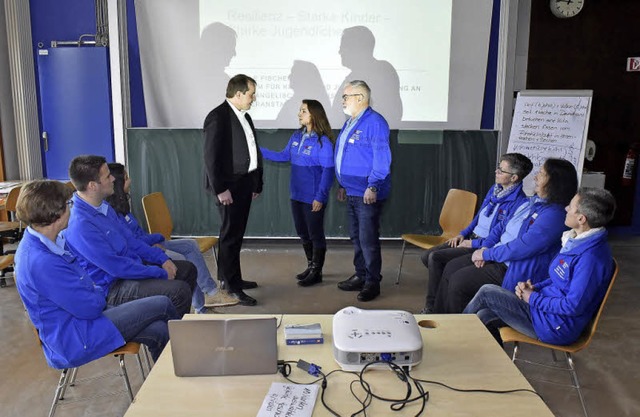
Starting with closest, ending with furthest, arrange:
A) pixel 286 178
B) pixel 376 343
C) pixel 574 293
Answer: pixel 376 343 → pixel 574 293 → pixel 286 178

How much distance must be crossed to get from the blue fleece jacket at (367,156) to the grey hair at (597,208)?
1532mm

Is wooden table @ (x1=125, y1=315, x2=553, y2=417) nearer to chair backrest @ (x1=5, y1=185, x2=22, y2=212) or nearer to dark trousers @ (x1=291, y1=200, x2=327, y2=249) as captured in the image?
dark trousers @ (x1=291, y1=200, x2=327, y2=249)

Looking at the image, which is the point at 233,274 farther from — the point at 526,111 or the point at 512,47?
the point at 512,47

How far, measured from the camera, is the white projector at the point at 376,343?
146cm

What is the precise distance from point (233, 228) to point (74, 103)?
2934 mm

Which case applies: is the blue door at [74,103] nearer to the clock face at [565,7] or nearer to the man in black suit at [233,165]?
the man in black suit at [233,165]

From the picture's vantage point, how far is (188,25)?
4918 millimetres

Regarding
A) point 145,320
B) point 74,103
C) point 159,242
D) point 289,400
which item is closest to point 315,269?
point 159,242

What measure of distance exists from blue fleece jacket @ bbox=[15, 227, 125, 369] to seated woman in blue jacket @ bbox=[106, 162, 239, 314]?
0.91 metres

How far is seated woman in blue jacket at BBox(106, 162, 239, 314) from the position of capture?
2.85 m

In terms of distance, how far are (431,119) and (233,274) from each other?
8.47 feet

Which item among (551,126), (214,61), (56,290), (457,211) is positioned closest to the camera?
(56,290)

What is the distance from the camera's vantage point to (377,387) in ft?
4.64

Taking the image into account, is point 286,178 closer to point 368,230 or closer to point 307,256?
point 307,256
